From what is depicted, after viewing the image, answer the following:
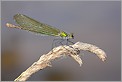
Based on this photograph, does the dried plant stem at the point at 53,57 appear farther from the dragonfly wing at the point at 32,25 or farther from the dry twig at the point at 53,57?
the dragonfly wing at the point at 32,25

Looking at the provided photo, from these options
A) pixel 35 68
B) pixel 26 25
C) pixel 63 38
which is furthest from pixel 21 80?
pixel 26 25

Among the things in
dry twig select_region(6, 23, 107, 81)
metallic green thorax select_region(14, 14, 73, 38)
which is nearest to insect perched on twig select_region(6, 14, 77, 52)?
metallic green thorax select_region(14, 14, 73, 38)

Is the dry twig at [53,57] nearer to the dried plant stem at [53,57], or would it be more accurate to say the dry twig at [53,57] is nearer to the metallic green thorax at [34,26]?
the dried plant stem at [53,57]

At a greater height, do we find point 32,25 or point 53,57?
point 32,25

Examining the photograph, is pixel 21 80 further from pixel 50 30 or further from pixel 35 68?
pixel 50 30

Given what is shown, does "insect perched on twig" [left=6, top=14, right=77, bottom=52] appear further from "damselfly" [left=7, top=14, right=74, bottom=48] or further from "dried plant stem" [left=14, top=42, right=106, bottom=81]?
"dried plant stem" [left=14, top=42, right=106, bottom=81]

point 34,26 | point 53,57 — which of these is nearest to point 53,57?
point 53,57

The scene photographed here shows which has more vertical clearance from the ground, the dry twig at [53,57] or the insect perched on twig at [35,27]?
the insect perched on twig at [35,27]

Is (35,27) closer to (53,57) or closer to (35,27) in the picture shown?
(35,27)

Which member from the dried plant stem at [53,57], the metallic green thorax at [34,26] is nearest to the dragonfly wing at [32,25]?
the metallic green thorax at [34,26]

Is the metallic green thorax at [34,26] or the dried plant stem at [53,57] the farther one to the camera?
the metallic green thorax at [34,26]

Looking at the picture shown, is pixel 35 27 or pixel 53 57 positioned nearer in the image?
pixel 53 57
